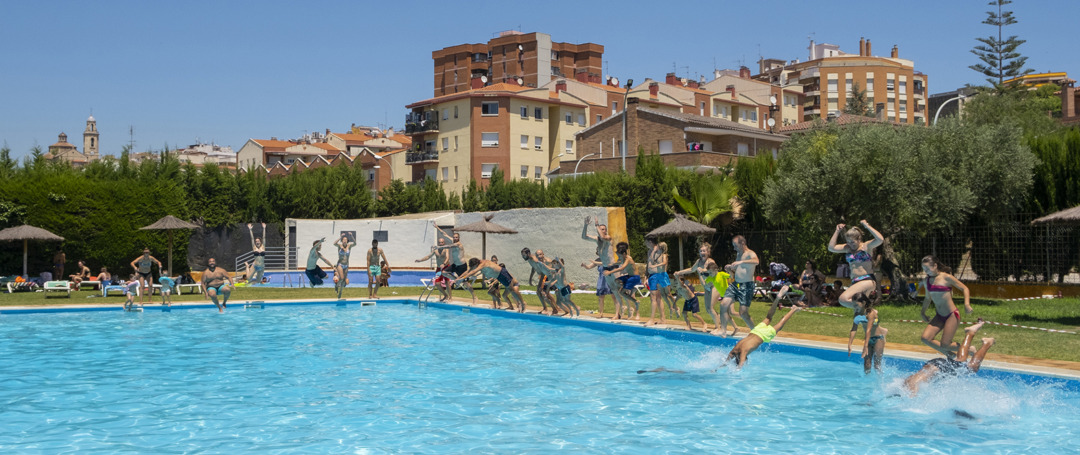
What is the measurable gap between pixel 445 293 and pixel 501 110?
146 ft

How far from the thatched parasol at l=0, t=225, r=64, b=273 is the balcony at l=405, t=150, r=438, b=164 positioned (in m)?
44.1

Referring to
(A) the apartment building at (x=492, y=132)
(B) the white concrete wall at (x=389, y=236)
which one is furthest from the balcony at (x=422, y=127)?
(B) the white concrete wall at (x=389, y=236)

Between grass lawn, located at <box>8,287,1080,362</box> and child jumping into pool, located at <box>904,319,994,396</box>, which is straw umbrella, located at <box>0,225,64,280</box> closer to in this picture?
grass lawn, located at <box>8,287,1080,362</box>

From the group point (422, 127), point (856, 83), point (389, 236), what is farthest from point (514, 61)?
point (389, 236)

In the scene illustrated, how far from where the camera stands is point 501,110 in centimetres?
6438

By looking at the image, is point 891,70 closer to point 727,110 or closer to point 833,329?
point 727,110

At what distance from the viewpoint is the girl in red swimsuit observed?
915cm

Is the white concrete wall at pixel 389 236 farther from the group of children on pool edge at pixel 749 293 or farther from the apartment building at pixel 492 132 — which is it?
the apartment building at pixel 492 132

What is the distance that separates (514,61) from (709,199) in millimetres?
63326

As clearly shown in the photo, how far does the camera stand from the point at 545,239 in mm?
26750

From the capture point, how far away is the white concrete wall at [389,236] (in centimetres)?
3334

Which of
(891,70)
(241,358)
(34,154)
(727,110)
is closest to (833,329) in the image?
(241,358)

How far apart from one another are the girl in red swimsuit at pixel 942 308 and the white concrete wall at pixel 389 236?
25363 mm

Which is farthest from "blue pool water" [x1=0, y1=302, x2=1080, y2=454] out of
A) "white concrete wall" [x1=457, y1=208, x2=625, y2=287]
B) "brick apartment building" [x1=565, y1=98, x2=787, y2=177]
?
"brick apartment building" [x1=565, y1=98, x2=787, y2=177]
